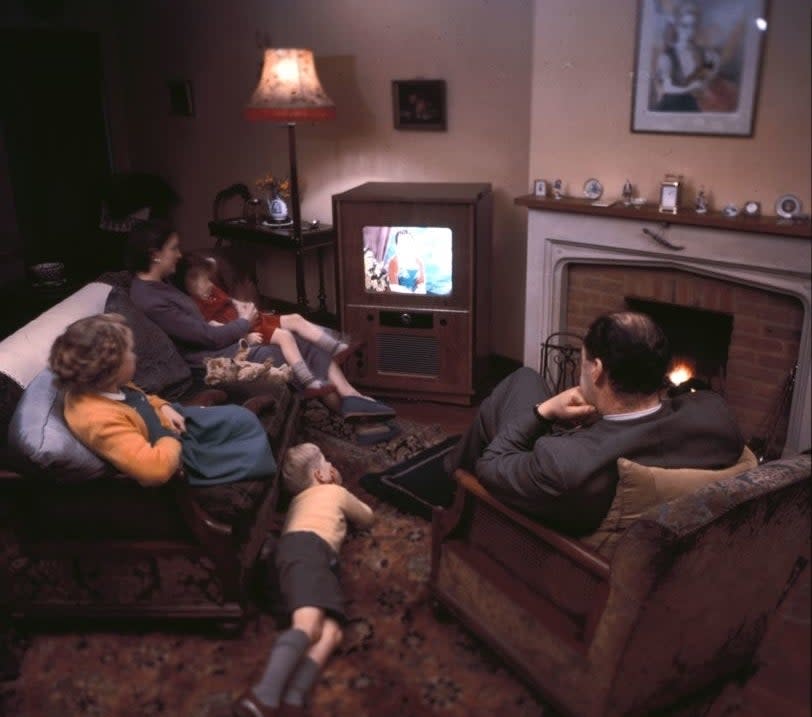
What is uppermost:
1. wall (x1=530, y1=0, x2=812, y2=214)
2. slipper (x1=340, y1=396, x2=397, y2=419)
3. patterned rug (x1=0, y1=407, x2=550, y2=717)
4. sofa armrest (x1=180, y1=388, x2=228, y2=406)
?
wall (x1=530, y1=0, x2=812, y2=214)

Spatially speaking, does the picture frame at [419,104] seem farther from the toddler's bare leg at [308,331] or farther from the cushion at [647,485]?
the cushion at [647,485]

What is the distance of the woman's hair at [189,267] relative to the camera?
3.08 m

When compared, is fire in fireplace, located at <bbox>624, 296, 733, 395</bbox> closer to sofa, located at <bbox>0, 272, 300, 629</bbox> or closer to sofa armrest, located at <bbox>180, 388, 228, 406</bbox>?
sofa armrest, located at <bbox>180, 388, 228, 406</bbox>

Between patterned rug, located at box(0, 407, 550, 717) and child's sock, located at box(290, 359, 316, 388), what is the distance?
0.98 metres

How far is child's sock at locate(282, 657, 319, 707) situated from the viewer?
1.61m

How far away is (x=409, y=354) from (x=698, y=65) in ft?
5.48

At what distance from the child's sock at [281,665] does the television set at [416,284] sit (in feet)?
6.11

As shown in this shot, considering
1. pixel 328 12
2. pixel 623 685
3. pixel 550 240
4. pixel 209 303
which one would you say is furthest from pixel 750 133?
pixel 328 12

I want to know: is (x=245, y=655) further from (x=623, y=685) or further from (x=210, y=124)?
(x=210, y=124)

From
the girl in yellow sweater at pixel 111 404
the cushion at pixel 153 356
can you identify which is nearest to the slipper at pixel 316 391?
the cushion at pixel 153 356

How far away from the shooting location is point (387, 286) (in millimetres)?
3414

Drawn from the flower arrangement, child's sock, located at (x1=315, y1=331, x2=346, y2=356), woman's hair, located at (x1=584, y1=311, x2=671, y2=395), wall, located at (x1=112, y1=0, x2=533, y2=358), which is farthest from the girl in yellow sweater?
the flower arrangement

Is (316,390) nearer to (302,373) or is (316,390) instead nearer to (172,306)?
(302,373)

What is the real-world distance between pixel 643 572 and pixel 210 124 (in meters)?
4.02
